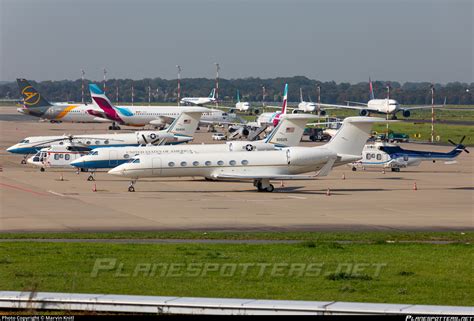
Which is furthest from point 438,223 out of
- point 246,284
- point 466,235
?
point 246,284

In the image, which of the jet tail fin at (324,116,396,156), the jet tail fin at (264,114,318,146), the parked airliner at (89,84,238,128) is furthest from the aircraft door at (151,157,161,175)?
the parked airliner at (89,84,238,128)

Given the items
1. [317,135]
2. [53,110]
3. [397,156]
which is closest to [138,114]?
[53,110]

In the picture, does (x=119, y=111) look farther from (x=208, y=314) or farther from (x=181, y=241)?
(x=208, y=314)

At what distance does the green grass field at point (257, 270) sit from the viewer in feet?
69.7

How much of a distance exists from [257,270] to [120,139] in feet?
185

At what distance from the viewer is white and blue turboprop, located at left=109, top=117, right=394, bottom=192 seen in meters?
54.2

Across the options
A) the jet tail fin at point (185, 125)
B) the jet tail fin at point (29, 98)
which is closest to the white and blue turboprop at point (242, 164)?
the jet tail fin at point (185, 125)

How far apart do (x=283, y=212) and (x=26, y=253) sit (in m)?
18.2

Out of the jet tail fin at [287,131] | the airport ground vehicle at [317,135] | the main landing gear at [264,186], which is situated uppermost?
the jet tail fin at [287,131]

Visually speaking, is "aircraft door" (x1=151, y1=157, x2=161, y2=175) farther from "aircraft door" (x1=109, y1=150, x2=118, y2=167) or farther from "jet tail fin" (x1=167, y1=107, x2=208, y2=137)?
"jet tail fin" (x1=167, y1=107, x2=208, y2=137)

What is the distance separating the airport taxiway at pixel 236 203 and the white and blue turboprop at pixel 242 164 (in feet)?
3.31

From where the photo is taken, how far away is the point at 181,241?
3203 centimetres

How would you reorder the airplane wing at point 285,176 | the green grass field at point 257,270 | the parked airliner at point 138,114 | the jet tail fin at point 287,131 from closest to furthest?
1. the green grass field at point 257,270
2. the airplane wing at point 285,176
3. the jet tail fin at point 287,131
4. the parked airliner at point 138,114

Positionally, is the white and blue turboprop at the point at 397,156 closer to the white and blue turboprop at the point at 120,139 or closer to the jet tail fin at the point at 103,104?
the white and blue turboprop at the point at 120,139
